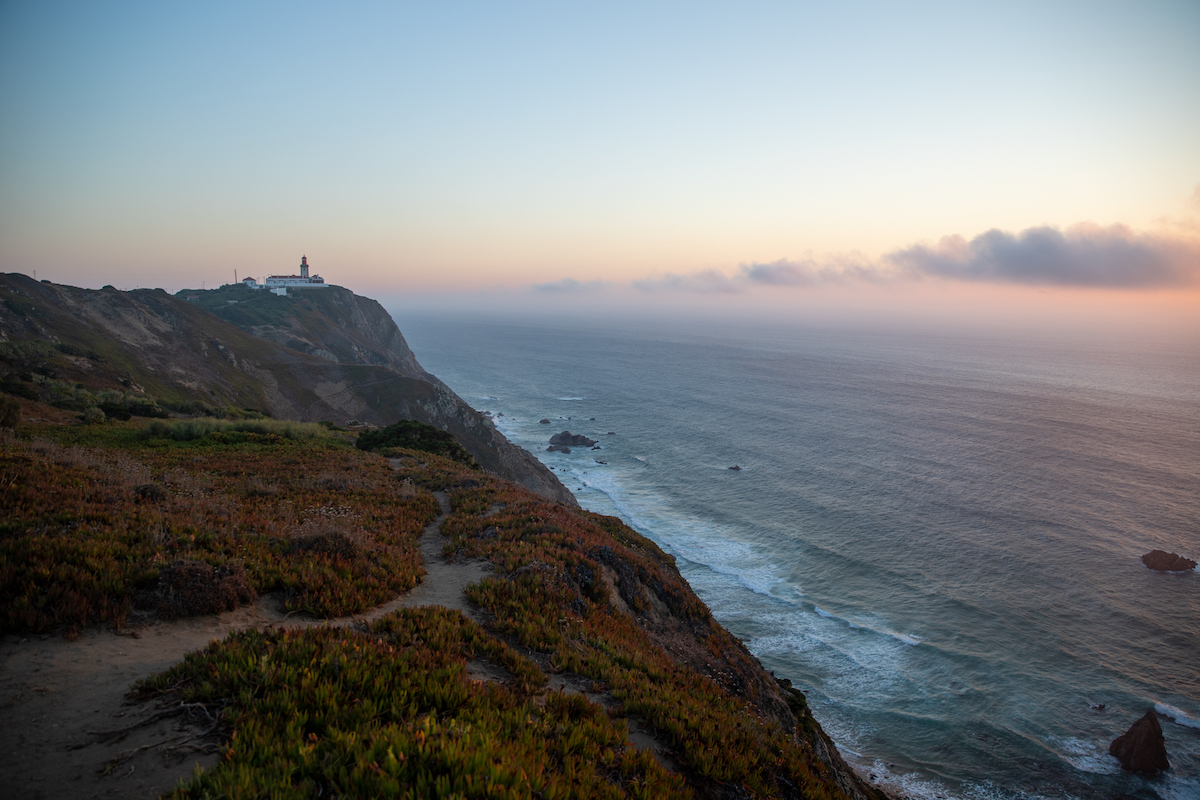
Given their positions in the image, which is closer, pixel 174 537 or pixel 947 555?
pixel 174 537

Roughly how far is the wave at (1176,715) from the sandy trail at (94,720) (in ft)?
140

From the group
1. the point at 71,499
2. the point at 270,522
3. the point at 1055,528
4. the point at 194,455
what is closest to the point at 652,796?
the point at 270,522

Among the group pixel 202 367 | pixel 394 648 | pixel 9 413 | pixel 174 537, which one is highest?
pixel 202 367

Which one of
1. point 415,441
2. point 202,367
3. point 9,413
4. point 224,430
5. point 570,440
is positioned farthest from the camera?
point 570,440

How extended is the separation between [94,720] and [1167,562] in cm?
6093

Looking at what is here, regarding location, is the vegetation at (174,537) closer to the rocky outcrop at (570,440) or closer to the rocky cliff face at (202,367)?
the rocky cliff face at (202,367)

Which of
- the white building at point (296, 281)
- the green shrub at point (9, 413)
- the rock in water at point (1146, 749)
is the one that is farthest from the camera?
the white building at point (296, 281)

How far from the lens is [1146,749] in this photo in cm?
2478

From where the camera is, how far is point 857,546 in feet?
153

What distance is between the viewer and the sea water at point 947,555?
27.3 m

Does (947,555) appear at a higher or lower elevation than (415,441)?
lower

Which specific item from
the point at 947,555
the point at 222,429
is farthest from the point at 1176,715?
the point at 222,429

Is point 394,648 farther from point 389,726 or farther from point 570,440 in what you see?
point 570,440

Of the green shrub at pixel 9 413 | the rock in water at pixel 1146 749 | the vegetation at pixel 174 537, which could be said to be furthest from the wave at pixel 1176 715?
the green shrub at pixel 9 413
